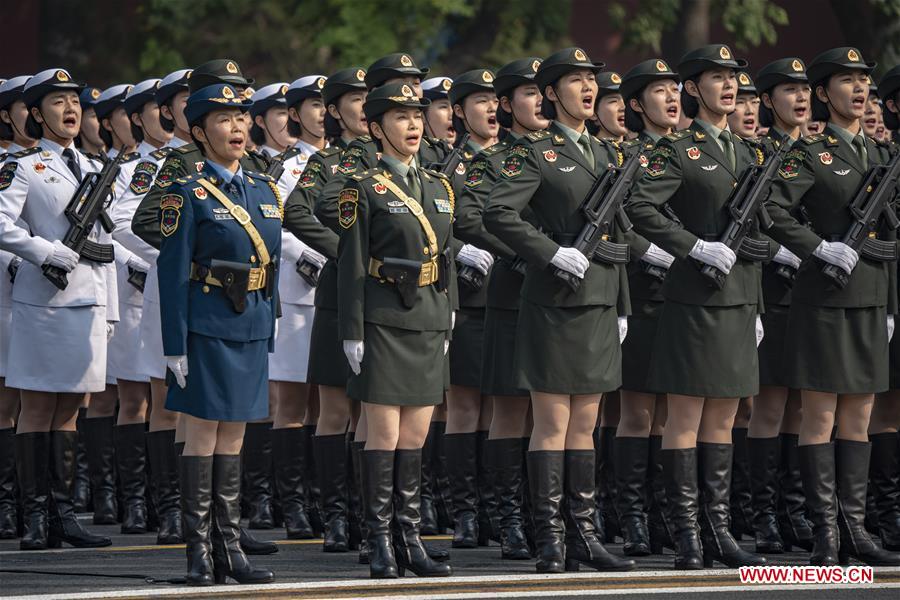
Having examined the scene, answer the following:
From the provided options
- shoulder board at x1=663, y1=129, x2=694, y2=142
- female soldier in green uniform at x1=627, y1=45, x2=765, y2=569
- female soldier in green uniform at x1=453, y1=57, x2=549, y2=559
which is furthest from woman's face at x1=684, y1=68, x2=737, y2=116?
female soldier in green uniform at x1=453, y1=57, x2=549, y2=559

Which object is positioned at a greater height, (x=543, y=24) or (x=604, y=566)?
(x=543, y=24)

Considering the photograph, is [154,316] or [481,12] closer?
[154,316]

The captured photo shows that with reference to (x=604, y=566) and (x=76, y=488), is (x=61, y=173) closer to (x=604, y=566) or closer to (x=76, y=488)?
(x=76, y=488)

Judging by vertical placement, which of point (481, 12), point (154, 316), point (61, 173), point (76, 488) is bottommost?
point (76, 488)

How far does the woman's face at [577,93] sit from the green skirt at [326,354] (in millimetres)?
1823

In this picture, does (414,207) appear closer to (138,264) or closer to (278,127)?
(138,264)

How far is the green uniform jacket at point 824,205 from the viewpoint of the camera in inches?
366

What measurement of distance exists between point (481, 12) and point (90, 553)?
15232 mm

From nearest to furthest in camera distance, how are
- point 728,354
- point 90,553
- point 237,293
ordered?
point 237,293 → point 728,354 → point 90,553

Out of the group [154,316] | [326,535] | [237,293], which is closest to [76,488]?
[154,316]

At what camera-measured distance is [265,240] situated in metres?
8.68

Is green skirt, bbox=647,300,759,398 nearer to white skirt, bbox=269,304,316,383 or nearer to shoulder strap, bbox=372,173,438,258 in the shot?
shoulder strap, bbox=372,173,438,258

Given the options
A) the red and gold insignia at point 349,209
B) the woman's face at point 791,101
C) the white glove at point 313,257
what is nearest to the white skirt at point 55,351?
the white glove at point 313,257

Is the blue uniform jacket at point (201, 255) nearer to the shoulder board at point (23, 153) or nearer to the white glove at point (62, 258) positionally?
the white glove at point (62, 258)
